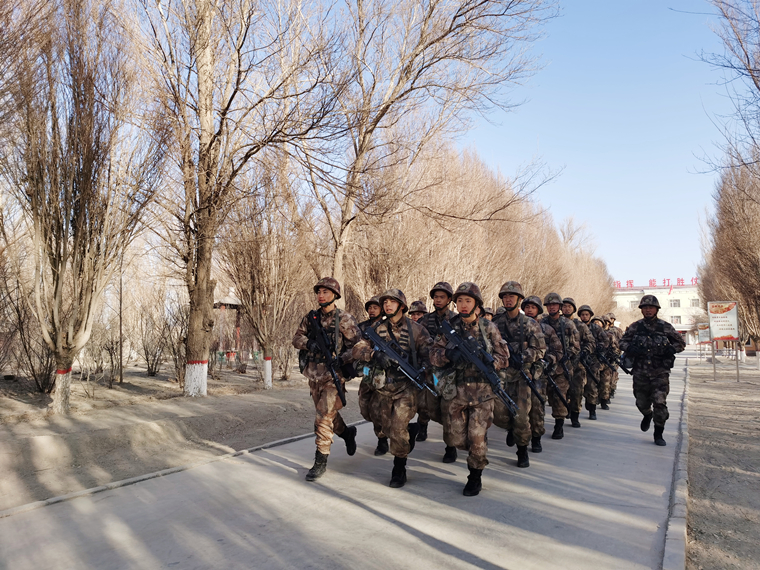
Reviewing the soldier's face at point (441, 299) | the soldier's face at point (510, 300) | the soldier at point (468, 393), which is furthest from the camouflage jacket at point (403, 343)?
the soldier's face at point (510, 300)

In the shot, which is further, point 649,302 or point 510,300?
point 649,302

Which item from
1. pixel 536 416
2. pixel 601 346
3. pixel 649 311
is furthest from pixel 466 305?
pixel 601 346

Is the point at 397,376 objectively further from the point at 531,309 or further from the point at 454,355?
the point at 531,309

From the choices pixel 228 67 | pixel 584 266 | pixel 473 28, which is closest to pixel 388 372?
pixel 228 67

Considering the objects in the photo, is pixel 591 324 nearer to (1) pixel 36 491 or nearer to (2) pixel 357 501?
(2) pixel 357 501

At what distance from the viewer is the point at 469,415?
5824mm

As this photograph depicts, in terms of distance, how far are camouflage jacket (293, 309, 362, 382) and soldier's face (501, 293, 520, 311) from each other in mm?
2424

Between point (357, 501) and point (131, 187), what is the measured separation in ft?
23.6

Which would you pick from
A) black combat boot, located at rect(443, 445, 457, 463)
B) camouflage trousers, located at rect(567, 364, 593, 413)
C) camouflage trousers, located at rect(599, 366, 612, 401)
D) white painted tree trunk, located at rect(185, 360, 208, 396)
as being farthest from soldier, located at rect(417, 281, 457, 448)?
camouflage trousers, located at rect(599, 366, 612, 401)

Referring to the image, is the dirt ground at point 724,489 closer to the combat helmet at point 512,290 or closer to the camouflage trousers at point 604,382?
the camouflage trousers at point 604,382

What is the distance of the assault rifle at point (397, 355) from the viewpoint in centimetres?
592

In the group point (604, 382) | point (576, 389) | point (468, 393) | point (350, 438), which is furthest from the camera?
point (604, 382)

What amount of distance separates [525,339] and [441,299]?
1.20 metres

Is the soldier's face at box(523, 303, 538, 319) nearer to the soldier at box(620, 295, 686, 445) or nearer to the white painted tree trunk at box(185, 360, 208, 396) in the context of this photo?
the soldier at box(620, 295, 686, 445)
